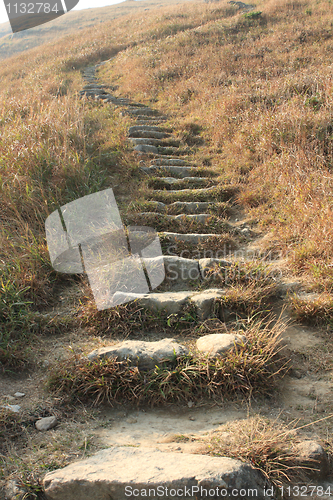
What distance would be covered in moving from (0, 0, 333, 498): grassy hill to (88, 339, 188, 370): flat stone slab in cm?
17

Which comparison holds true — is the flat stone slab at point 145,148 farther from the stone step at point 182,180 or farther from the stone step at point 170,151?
the stone step at point 182,180

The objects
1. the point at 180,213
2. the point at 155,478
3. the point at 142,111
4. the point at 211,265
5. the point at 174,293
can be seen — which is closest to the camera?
the point at 155,478

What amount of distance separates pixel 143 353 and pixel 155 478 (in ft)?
3.25

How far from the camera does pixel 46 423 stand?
2.32 metres

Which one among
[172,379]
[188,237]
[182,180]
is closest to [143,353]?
[172,379]

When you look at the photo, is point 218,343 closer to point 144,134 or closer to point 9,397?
point 9,397

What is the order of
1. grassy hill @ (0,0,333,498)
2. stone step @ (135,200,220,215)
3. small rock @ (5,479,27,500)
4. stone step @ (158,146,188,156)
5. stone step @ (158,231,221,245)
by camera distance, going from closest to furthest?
small rock @ (5,479,27,500) → grassy hill @ (0,0,333,498) → stone step @ (158,231,221,245) → stone step @ (135,200,220,215) → stone step @ (158,146,188,156)

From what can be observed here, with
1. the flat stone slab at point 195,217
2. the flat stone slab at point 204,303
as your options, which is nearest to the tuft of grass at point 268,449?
the flat stone slab at point 204,303

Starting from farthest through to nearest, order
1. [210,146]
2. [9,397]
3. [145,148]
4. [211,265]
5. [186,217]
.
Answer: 1. [210,146]
2. [145,148]
3. [186,217]
4. [211,265]
5. [9,397]

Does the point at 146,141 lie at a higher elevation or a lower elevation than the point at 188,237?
higher

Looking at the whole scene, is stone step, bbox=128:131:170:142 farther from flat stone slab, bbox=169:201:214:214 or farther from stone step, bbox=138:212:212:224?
stone step, bbox=138:212:212:224

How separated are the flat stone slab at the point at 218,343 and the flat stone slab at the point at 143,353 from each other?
0.16m

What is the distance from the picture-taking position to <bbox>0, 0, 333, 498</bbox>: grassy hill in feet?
9.83

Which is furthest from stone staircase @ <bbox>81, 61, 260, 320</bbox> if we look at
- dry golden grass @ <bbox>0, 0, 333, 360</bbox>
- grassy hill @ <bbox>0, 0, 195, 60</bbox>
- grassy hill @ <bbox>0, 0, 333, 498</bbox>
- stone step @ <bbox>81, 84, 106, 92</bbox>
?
grassy hill @ <bbox>0, 0, 195, 60</bbox>
